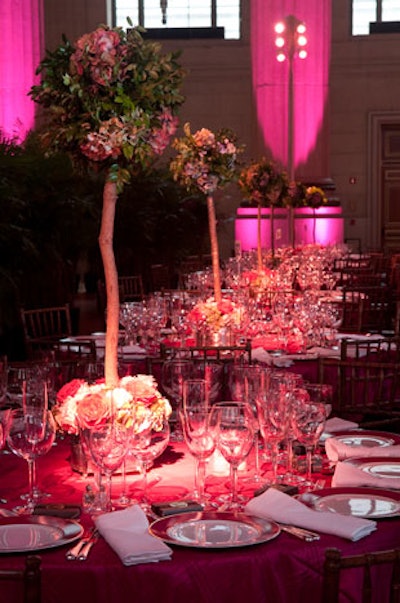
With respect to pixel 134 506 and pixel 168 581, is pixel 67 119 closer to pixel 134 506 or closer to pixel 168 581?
pixel 134 506

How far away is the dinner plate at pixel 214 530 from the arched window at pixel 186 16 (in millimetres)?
22031

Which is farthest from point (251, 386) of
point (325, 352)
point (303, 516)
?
point (325, 352)

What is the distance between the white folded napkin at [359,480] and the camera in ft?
10.2

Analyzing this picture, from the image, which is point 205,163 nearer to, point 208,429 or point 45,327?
point 45,327

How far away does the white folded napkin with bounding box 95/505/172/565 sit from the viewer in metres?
2.46

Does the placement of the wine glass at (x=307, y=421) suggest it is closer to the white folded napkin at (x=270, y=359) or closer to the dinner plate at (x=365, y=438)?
the dinner plate at (x=365, y=438)

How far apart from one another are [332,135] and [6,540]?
21514 mm

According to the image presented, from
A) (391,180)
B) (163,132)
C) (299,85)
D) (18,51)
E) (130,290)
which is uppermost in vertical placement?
(18,51)

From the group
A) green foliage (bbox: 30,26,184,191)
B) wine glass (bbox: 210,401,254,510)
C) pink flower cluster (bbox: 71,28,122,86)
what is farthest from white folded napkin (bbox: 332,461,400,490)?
pink flower cluster (bbox: 71,28,122,86)

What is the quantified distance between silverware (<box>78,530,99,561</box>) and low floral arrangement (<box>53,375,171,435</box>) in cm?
35

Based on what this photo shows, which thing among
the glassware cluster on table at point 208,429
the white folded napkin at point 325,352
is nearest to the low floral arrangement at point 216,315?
the white folded napkin at point 325,352

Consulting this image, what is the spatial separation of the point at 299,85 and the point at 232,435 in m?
17.7

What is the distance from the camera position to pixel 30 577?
2.05 meters

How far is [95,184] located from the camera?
42.4 ft
